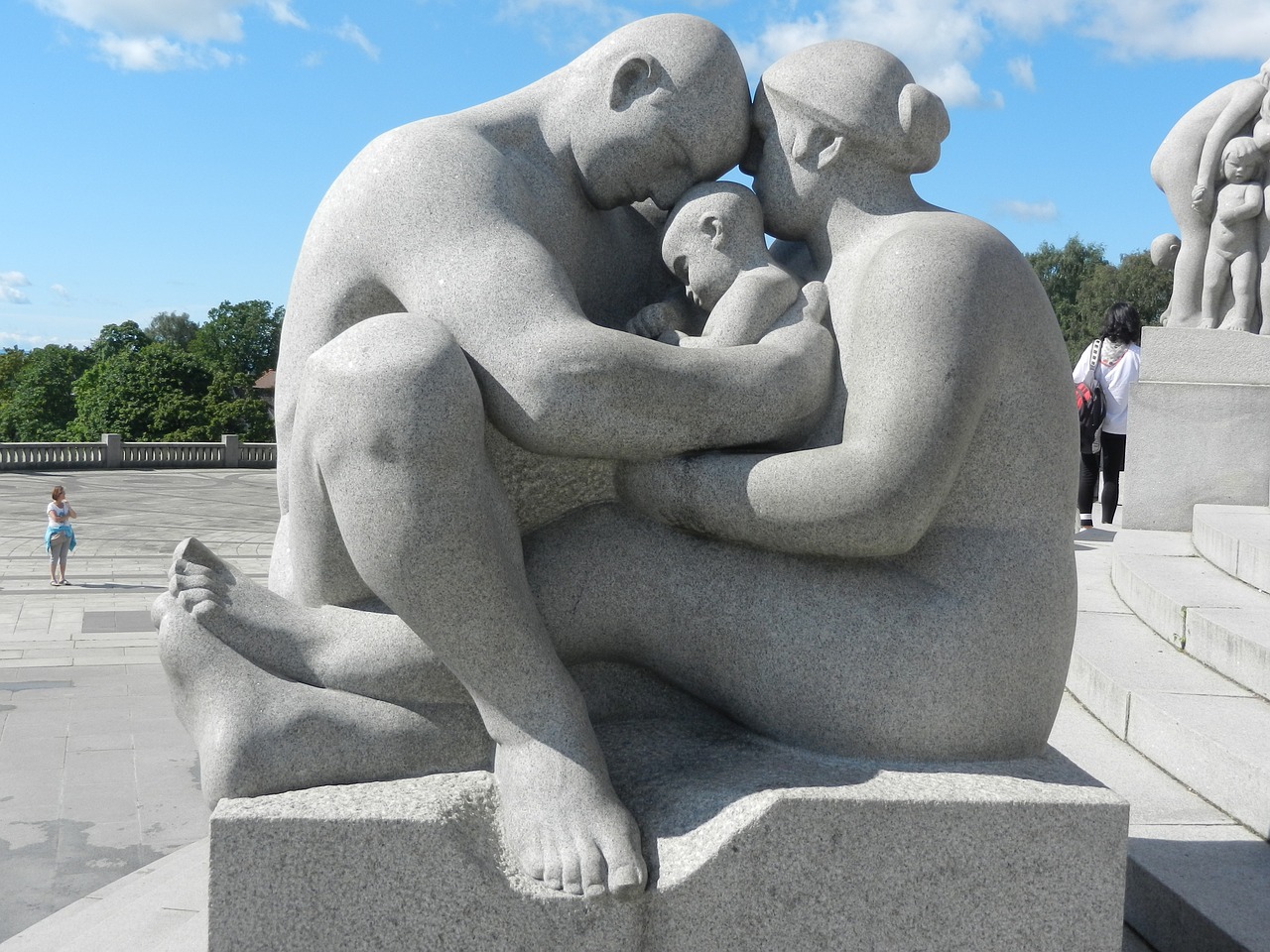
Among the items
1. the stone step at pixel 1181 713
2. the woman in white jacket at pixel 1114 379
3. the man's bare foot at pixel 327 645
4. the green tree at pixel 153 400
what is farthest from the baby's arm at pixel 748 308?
the green tree at pixel 153 400

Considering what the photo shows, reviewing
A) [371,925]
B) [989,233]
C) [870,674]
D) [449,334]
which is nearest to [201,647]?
[371,925]

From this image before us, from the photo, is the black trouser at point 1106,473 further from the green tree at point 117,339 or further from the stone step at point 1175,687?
the green tree at point 117,339

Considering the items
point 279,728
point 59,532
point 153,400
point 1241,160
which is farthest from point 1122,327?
point 153,400

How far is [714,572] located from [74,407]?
4958cm

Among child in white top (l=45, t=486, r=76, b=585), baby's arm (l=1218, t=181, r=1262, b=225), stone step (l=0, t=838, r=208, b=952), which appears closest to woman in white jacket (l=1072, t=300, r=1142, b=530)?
baby's arm (l=1218, t=181, r=1262, b=225)

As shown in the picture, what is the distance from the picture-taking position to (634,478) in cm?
223

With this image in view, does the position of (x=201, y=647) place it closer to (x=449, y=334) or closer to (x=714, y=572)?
(x=449, y=334)

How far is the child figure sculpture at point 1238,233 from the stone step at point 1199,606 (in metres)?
2.57

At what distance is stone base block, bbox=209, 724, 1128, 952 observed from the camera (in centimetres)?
196

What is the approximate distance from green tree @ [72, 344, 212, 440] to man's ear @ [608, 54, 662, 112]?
36.7m

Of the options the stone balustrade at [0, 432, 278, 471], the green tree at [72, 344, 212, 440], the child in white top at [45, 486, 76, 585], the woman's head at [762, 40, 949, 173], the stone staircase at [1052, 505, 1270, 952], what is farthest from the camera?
the green tree at [72, 344, 212, 440]

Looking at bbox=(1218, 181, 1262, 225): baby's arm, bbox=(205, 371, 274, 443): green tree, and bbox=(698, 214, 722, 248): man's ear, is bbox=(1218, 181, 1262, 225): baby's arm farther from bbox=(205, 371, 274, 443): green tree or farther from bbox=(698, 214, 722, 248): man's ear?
bbox=(205, 371, 274, 443): green tree

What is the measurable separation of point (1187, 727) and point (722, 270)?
214cm

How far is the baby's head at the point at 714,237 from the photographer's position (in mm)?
2336
